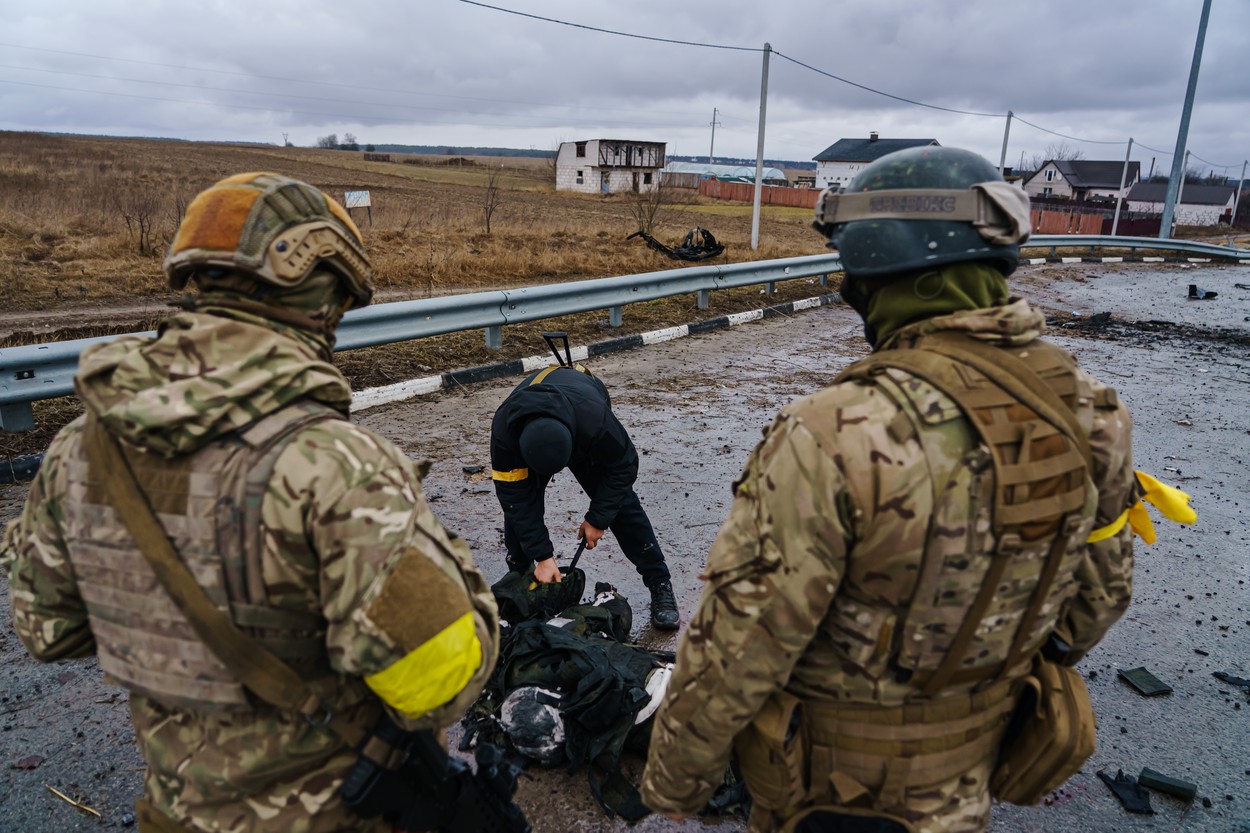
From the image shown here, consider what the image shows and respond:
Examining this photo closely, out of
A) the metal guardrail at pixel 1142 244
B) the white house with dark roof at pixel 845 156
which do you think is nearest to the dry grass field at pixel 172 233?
the metal guardrail at pixel 1142 244

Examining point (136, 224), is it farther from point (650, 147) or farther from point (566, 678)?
point (650, 147)

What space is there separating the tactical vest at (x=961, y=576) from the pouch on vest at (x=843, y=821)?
0.07ft

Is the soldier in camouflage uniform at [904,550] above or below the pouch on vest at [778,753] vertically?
above

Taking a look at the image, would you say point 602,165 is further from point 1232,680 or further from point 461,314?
point 1232,680

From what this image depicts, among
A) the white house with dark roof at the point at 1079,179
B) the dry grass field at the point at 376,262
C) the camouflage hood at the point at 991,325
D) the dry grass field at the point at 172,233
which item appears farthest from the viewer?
the white house with dark roof at the point at 1079,179

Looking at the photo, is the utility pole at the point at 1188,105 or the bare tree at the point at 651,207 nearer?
the bare tree at the point at 651,207

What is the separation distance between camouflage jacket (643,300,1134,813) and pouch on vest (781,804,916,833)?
0.21 meters

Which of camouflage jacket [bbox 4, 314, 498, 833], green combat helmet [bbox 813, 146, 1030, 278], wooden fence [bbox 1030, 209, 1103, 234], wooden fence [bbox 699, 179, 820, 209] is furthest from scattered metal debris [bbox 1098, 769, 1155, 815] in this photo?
wooden fence [bbox 699, 179, 820, 209]

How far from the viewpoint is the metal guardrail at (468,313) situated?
5.17m

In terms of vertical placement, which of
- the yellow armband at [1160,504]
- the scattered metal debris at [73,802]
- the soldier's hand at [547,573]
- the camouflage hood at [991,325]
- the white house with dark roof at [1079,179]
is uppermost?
the white house with dark roof at [1079,179]

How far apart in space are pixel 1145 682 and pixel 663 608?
6.67ft

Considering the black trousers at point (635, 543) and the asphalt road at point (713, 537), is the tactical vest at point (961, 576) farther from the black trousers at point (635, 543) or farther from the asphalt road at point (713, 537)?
the black trousers at point (635, 543)

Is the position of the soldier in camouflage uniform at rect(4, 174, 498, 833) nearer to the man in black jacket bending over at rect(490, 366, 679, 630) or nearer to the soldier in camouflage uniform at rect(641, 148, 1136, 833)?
the soldier in camouflage uniform at rect(641, 148, 1136, 833)

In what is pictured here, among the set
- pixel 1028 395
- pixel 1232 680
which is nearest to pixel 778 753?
pixel 1028 395
